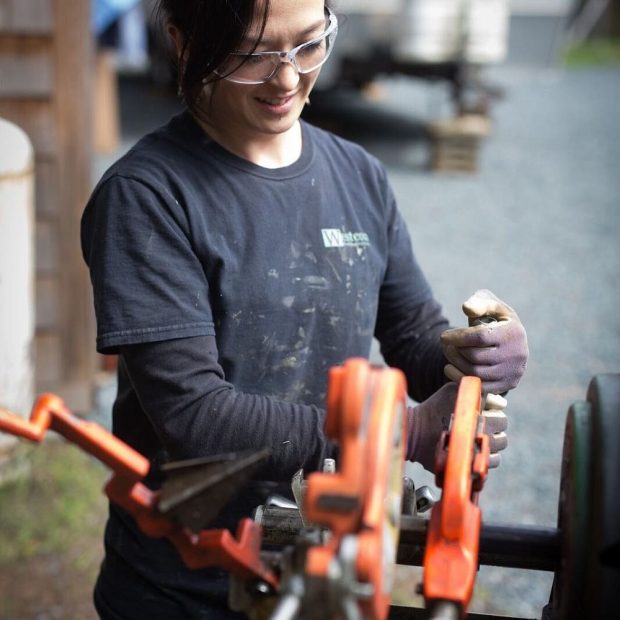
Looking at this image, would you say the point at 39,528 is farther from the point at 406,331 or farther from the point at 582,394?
the point at 582,394

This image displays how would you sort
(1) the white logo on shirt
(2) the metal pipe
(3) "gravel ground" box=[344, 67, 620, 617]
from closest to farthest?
(2) the metal pipe → (1) the white logo on shirt → (3) "gravel ground" box=[344, 67, 620, 617]

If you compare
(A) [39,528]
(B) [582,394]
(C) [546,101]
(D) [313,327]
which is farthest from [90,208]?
(C) [546,101]

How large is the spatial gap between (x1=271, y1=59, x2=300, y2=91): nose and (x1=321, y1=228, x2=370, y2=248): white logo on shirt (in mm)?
282

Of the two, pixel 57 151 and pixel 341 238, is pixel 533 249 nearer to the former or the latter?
pixel 57 151

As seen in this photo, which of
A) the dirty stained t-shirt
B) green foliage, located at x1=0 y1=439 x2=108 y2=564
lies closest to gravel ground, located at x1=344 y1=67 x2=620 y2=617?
green foliage, located at x1=0 y1=439 x2=108 y2=564

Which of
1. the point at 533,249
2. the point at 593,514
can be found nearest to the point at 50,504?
the point at 593,514

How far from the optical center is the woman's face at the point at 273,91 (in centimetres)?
141

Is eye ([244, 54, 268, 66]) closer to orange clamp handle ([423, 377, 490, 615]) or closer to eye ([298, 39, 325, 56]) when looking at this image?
eye ([298, 39, 325, 56])

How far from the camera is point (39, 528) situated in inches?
130

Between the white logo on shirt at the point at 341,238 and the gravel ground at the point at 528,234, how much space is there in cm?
176

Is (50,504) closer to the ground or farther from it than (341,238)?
closer to the ground

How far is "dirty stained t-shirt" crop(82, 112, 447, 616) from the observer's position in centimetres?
140

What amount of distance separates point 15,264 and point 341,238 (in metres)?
1.76

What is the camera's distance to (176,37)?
1.56 meters
